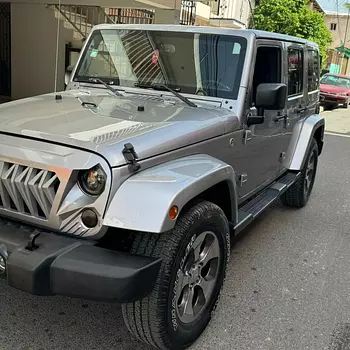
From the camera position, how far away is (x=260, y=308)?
3.45 metres

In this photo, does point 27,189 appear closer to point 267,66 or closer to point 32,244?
point 32,244

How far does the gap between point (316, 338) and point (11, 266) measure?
79.9 inches

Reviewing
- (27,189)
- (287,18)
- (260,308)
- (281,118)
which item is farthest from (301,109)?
(287,18)

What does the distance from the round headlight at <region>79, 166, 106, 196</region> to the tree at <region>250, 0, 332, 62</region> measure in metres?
21.8

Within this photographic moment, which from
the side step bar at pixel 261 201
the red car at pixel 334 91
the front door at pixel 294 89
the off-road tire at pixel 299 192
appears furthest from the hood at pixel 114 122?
the red car at pixel 334 91

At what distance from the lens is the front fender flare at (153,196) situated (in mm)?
2283

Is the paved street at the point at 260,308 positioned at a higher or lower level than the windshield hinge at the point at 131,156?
lower

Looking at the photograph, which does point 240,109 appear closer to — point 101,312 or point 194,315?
point 194,315

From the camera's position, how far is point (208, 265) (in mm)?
3088

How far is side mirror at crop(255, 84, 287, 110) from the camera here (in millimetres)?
3434

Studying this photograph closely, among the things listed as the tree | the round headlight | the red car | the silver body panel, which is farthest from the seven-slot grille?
the tree

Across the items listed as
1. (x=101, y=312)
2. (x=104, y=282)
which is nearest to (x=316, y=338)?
(x=101, y=312)

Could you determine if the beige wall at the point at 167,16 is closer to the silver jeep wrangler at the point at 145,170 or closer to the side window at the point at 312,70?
the side window at the point at 312,70

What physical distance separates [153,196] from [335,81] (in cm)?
2201
